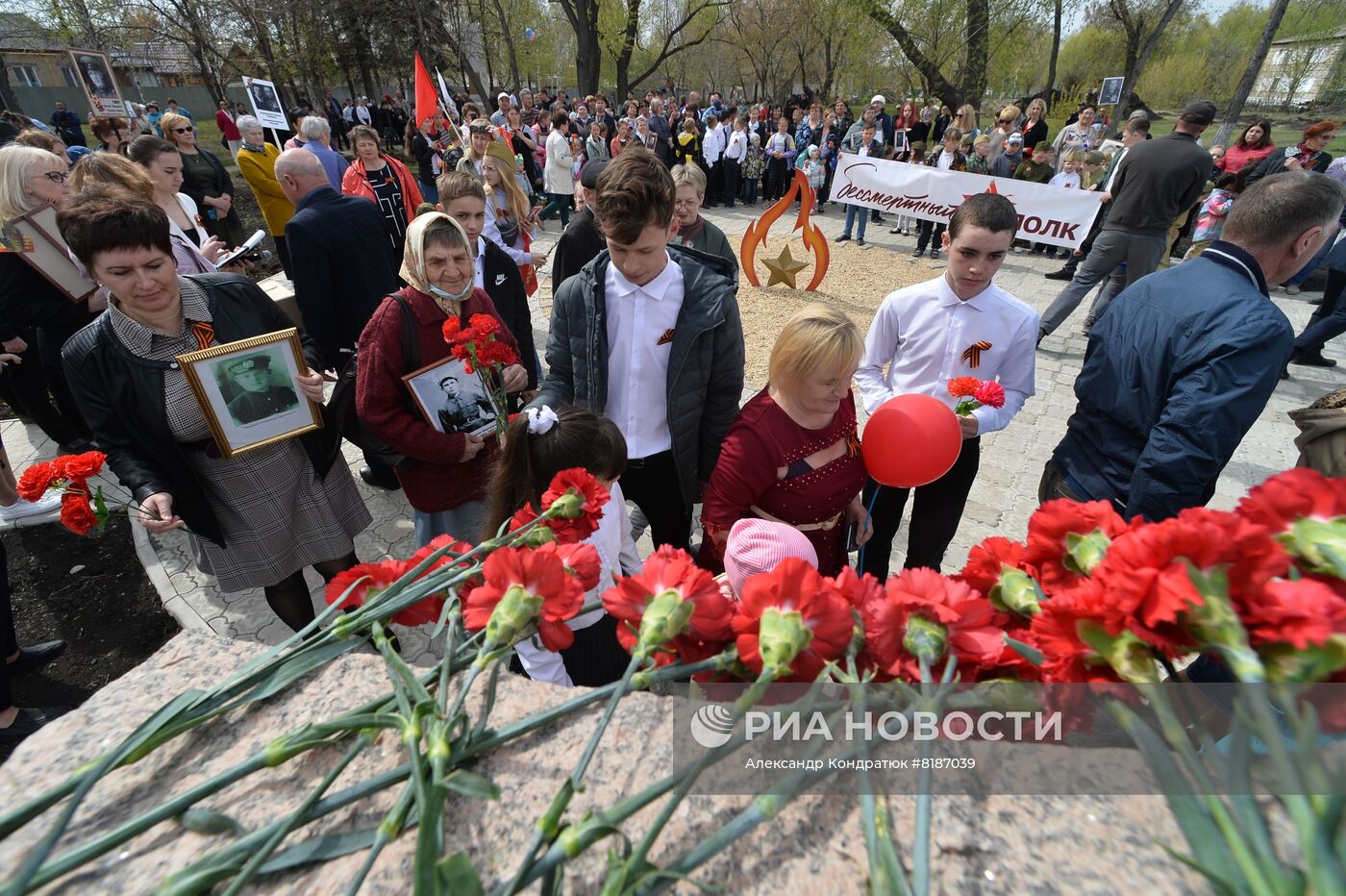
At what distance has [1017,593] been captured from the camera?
79 cm

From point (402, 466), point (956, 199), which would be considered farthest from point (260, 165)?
point (956, 199)

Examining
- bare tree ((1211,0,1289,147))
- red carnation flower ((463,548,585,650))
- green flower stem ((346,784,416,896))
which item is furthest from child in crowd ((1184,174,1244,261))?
green flower stem ((346,784,416,896))

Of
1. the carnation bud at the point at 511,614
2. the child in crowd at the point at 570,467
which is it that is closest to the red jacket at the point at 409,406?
the child in crowd at the point at 570,467

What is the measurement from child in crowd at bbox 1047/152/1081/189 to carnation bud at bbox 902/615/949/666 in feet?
31.8

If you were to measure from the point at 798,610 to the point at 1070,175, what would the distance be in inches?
398

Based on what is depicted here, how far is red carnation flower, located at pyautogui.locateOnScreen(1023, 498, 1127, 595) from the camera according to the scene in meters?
0.77

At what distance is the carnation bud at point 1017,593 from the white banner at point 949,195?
7945mm

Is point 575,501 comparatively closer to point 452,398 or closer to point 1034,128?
point 452,398

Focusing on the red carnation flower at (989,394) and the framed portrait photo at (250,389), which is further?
the red carnation flower at (989,394)

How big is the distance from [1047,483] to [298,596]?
318cm

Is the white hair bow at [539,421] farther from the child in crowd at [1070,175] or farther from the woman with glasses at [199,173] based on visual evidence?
the child in crowd at [1070,175]

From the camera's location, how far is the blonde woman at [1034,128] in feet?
34.8

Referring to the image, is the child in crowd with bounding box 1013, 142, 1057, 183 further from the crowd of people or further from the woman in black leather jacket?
the woman in black leather jacket

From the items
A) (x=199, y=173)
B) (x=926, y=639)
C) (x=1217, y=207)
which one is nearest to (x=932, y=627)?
(x=926, y=639)
